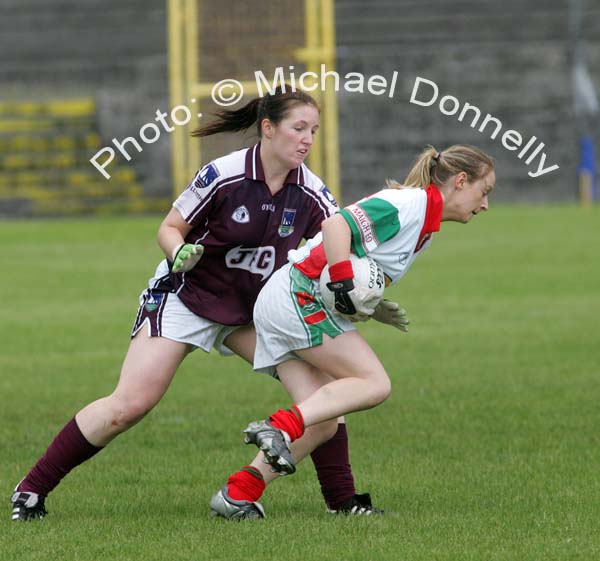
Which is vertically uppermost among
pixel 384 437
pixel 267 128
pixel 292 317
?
pixel 267 128

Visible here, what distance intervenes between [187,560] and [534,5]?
2799 centimetres

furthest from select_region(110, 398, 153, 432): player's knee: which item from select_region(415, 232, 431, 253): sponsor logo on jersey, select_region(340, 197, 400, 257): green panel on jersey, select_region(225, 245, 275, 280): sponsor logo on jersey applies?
select_region(415, 232, 431, 253): sponsor logo on jersey

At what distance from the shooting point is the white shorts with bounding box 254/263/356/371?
203 inches

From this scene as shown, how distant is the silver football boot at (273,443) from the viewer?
189 inches

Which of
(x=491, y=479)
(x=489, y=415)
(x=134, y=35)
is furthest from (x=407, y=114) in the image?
(x=491, y=479)

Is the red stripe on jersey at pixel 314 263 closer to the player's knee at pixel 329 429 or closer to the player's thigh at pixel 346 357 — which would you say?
the player's thigh at pixel 346 357

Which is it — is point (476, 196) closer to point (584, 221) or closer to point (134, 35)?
point (584, 221)

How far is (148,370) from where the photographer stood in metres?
5.39

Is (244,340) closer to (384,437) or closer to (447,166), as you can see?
(447,166)

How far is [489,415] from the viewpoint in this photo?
26.1 ft

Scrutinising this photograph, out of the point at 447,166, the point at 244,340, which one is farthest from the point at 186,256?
the point at 447,166

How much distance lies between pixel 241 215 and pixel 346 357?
75 centimetres

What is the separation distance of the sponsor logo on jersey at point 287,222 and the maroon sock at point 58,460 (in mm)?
1146

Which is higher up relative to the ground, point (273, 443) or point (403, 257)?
point (403, 257)
